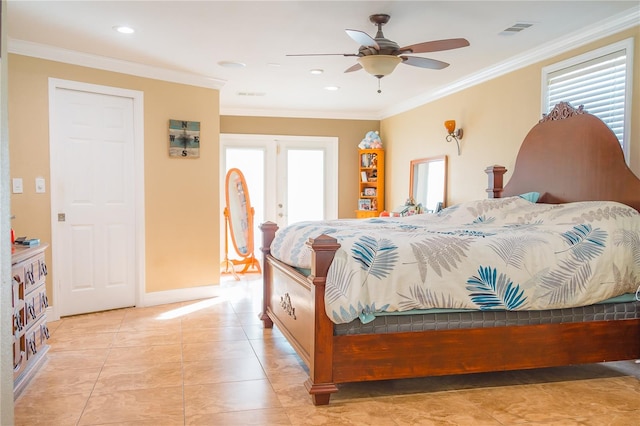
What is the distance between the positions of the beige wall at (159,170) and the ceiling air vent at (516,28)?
121 inches

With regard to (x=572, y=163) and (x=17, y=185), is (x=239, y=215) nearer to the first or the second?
(x=17, y=185)

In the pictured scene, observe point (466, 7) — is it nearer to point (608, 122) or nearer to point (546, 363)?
point (608, 122)

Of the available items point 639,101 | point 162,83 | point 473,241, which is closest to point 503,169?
point 639,101

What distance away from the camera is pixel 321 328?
251 centimetres

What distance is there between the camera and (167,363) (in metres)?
3.21

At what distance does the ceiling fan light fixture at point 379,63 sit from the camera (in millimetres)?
3289

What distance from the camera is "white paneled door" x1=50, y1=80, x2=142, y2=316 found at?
4.38 meters

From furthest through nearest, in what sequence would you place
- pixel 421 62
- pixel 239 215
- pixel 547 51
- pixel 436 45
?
pixel 239 215 < pixel 547 51 < pixel 421 62 < pixel 436 45

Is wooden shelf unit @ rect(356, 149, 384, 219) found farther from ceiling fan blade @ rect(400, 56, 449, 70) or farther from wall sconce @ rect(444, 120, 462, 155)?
ceiling fan blade @ rect(400, 56, 449, 70)

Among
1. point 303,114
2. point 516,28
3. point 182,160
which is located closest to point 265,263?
point 182,160

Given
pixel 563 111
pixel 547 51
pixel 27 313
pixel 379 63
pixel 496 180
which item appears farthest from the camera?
pixel 496 180

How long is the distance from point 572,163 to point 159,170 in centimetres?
383

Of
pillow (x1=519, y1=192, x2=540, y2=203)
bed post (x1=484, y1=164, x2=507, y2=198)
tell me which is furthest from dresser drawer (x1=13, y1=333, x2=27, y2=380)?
bed post (x1=484, y1=164, x2=507, y2=198)

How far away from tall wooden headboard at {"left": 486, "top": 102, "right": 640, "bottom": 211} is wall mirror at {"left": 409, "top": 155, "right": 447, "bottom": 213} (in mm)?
1301
